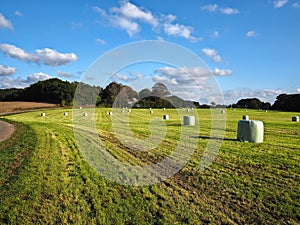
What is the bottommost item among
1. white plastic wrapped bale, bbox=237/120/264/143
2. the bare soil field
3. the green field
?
the green field

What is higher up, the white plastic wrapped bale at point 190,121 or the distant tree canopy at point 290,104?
the distant tree canopy at point 290,104

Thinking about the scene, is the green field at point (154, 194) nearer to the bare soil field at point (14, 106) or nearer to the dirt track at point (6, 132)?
the dirt track at point (6, 132)

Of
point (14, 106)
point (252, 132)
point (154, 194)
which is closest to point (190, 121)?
point (252, 132)

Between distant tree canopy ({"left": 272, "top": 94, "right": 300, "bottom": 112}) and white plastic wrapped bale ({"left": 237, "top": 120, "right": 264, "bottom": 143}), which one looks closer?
white plastic wrapped bale ({"left": 237, "top": 120, "right": 264, "bottom": 143})

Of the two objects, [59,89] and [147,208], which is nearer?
[147,208]

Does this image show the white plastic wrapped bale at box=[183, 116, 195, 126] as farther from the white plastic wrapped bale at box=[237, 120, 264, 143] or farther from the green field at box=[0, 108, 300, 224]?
the green field at box=[0, 108, 300, 224]

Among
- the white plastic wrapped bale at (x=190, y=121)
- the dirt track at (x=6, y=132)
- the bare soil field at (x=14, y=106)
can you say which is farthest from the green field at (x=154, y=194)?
the bare soil field at (x=14, y=106)

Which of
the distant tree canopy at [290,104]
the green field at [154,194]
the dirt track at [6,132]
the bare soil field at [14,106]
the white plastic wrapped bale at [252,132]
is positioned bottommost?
the green field at [154,194]

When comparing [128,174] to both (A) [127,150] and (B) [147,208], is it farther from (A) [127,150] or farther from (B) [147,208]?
(A) [127,150]

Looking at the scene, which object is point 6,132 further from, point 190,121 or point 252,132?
point 252,132

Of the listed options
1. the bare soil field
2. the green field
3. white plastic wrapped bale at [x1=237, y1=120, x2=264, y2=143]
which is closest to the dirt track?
the green field

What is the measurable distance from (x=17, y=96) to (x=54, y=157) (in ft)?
301

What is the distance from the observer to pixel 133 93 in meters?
13.5

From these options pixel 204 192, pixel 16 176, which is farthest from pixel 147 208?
pixel 16 176
